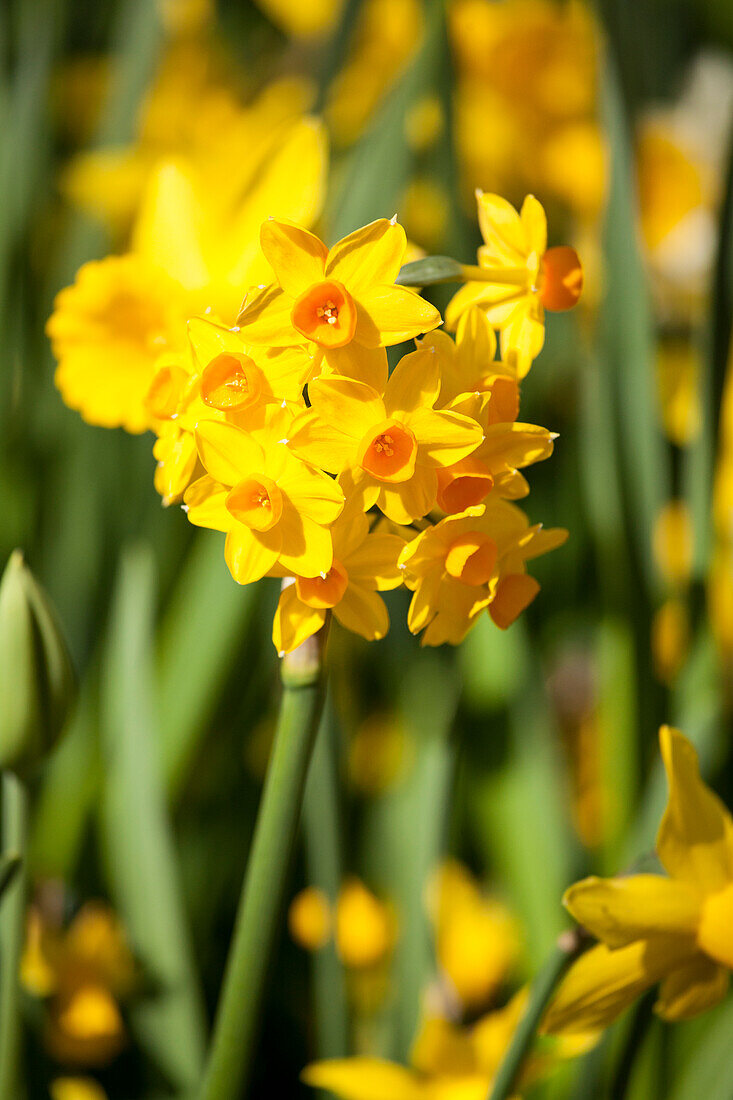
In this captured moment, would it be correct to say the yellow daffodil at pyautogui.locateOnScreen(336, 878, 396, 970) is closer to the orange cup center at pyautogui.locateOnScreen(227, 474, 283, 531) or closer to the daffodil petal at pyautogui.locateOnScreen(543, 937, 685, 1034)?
the daffodil petal at pyautogui.locateOnScreen(543, 937, 685, 1034)

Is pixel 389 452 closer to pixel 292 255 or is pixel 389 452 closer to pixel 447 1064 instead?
pixel 292 255

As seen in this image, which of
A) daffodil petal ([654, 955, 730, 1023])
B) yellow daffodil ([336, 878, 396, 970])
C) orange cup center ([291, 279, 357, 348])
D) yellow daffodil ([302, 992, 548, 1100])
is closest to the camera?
orange cup center ([291, 279, 357, 348])

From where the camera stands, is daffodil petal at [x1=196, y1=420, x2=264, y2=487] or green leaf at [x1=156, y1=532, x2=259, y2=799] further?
green leaf at [x1=156, y1=532, x2=259, y2=799]

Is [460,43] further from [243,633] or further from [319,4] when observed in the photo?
[243,633]

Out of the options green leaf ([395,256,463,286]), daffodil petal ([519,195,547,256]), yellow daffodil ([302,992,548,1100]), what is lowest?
yellow daffodil ([302,992,548,1100])

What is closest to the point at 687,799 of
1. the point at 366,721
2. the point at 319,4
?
the point at 366,721

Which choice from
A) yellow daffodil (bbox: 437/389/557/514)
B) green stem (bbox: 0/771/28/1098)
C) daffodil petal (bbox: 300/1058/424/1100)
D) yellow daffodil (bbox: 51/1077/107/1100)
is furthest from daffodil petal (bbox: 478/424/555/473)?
yellow daffodil (bbox: 51/1077/107/1100)

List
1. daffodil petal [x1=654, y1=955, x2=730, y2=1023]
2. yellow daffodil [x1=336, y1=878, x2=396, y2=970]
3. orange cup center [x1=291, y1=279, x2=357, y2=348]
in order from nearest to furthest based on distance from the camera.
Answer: orange cup center [x1=291, y1=279, x2=357, y2=348] → daffodil petal [x1=654, y1=955, x2=730, y2=1023] → yellow daffodil [x1=336, y1=878, x2=396, y2=970]
